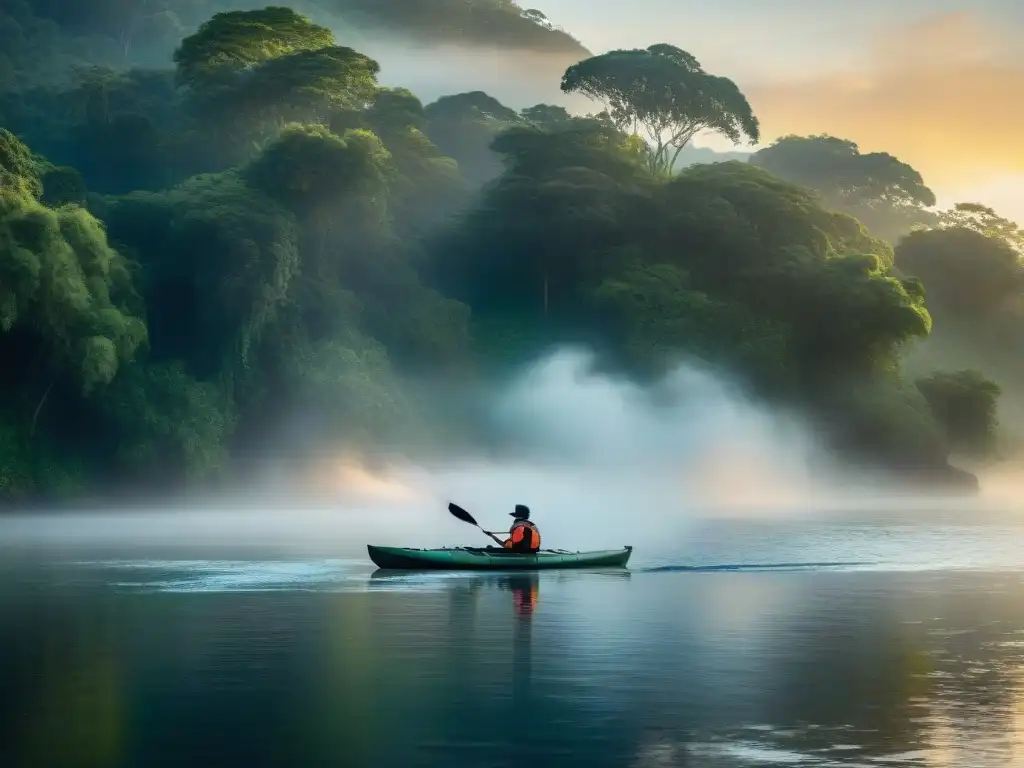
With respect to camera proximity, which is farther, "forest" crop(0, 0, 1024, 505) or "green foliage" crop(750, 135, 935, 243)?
"green foliage" crop(750, 135, 935, 243)

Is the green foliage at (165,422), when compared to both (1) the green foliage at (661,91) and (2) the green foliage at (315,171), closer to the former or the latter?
(2) the green foliage at (315,171)

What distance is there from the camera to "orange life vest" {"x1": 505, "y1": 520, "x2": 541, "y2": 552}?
36.4m

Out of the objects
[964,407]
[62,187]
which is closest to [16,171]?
[62,187]

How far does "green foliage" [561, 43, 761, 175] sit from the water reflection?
249 ft

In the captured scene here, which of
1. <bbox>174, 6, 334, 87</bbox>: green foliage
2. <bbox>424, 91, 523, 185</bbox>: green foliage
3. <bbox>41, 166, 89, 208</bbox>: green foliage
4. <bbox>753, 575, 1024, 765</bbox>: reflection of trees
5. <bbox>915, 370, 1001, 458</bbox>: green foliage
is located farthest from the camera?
<bbox>424, 91, 523, 185</bbox>: green foliage

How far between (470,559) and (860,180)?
11397 centimetres

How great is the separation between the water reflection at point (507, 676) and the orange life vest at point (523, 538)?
2.12m

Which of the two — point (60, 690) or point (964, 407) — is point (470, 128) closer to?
point (964, 407)

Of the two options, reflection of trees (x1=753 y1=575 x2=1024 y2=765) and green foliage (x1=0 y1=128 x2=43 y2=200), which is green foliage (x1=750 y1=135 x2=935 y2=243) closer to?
green foliage (x1=0 y1=128 x2=43 y2=200)

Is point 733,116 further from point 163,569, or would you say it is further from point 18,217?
point 163,569

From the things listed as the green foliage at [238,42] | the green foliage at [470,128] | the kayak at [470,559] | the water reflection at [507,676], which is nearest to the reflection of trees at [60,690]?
the water reflection at [507,676]

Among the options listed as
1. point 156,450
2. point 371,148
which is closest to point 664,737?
point 156,450

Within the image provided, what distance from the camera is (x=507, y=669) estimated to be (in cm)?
2166

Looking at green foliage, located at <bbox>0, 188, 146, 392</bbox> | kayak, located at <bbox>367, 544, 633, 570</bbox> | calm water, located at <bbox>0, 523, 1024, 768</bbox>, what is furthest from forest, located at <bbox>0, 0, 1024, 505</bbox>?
calm water, located at <bbox>0, 523, 1024, 768</bbox>
